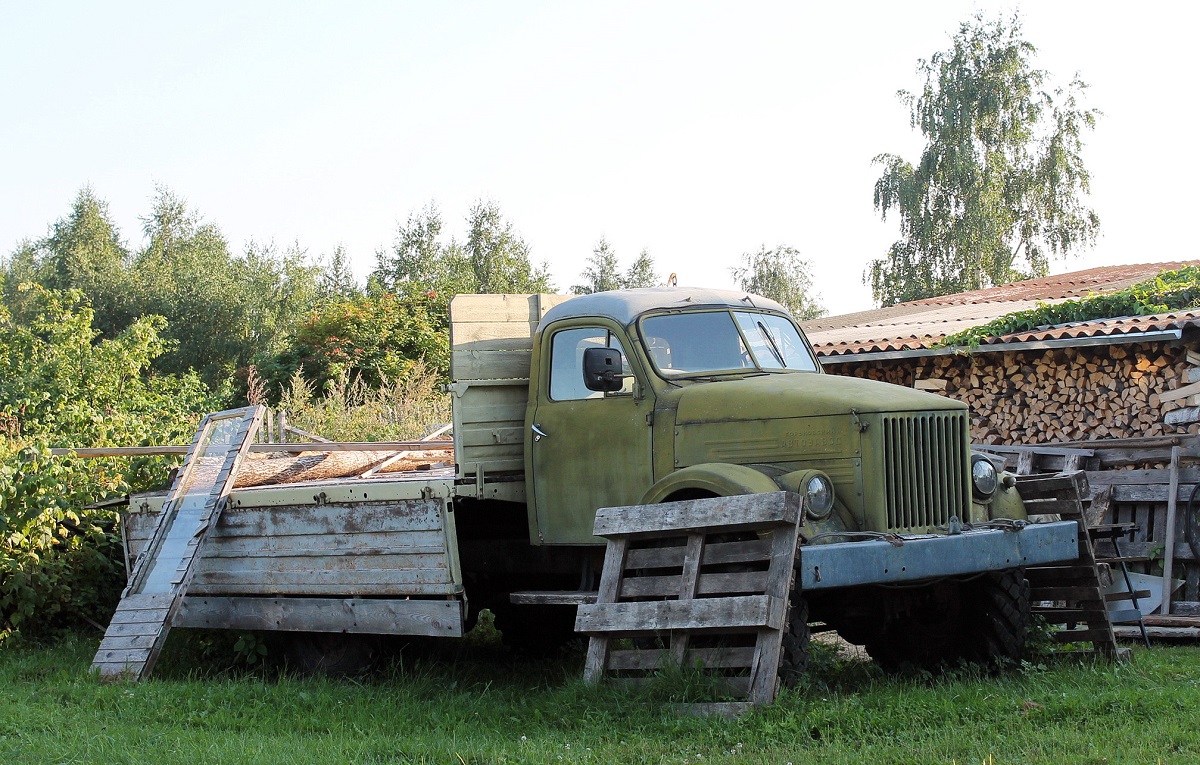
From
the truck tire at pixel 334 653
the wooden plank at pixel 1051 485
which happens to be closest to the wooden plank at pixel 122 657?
the truck tire at pixel 334 653

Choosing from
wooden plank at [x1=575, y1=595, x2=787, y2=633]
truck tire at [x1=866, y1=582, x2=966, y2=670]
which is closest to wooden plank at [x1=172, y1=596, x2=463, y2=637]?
wooden plank at [x1=575, y1=595, x2=787, y2=633]

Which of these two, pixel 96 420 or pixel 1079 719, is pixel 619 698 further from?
pixel 96 420

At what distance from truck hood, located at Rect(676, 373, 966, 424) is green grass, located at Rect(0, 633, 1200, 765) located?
1431mm

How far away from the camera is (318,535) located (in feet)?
26.4

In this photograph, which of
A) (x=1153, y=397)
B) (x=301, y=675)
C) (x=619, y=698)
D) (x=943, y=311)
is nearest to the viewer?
(x=619, y=698)

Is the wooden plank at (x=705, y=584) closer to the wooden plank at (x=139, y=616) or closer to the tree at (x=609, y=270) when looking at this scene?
the wooden plank at (x=139, y=616)

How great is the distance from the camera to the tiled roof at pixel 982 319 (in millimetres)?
11812

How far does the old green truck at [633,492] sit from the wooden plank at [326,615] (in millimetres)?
15

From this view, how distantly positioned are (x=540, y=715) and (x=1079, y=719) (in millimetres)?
2646

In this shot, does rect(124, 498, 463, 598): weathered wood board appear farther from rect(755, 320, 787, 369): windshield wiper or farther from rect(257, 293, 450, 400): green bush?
rect(257, 293, 450, 400): green bush

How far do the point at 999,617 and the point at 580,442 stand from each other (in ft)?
8.99

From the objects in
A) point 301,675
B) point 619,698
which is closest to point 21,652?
point 301,675

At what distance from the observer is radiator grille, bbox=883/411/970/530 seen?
255 inches

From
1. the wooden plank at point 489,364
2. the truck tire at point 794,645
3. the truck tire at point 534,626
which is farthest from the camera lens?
the truck tire at point 534,626
